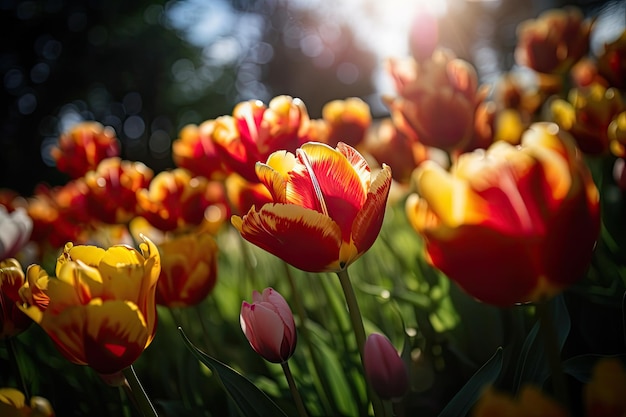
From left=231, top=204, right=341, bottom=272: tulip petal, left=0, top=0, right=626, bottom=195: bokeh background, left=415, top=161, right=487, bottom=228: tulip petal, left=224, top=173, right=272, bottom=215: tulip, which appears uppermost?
left=415, top=161, right=487, bottom=228: tulip petal

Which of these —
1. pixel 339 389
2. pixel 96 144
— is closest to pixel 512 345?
pixel 339 389

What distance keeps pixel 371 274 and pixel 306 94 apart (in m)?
16.2

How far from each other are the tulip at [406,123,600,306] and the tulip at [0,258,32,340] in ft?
1.89

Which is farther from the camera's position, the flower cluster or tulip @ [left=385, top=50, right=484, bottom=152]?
tulip @ [left=385, top=50, right=484, bottom=152]

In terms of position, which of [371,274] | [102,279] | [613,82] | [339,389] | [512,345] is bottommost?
[371,274]

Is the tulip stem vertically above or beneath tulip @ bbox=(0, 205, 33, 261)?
above

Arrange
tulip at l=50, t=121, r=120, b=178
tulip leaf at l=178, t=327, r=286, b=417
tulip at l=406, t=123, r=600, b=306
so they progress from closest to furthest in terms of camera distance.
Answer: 1. tulip at l=406, t=123, r=600, b=306
2. tulip leaf at l=178, t=327, r=286, b=417
3. tulip at l=50, t=121, r=120, b=178

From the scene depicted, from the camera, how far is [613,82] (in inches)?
50.9

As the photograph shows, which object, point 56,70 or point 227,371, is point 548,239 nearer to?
point 227,371

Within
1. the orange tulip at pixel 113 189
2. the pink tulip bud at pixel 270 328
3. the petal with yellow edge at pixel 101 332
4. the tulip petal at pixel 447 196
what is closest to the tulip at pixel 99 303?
the petal with yellow edge at pixel 101 332

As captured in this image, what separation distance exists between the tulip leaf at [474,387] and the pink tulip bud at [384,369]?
85 mm

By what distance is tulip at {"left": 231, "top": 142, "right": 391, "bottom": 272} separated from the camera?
0.57 m

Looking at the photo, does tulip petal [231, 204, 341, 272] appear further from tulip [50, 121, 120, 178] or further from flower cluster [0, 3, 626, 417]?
tulip [50, 121, 120, 178]

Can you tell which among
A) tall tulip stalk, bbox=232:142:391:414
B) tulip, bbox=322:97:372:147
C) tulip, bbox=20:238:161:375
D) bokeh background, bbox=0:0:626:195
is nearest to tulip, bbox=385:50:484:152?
tulip, bbox=322:97:372:147
